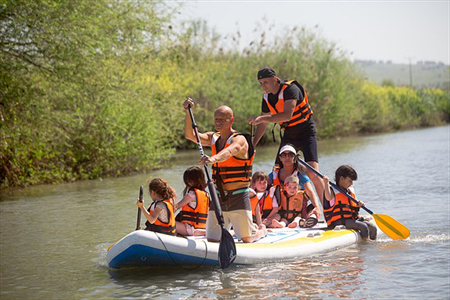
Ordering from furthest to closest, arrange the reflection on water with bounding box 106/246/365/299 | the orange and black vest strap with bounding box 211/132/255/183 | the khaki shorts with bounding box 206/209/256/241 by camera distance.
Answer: the khaki shorts with bounding box 206/209/256/241
the orange and black vest strap with bounding box 211/132/255/183
the reflection on water with bounding box 106/246/365/299

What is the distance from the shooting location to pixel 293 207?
24.5 feet

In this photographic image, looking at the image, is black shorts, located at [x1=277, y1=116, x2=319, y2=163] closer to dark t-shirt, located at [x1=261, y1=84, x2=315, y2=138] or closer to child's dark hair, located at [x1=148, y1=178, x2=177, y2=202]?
dark t-shirt, located at [x1=261, y1=84, x2=315, y2=138]

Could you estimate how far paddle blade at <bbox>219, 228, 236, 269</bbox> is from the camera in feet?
19.2

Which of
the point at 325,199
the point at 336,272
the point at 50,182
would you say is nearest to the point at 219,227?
the point at 336,272

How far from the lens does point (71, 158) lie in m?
14.8

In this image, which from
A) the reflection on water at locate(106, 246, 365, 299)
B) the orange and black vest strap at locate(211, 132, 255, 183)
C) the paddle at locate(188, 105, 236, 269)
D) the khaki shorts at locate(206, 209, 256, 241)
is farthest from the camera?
the khaki shorts at locate(206, 209, 256, 241)

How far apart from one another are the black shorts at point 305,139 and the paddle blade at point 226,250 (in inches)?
71.9

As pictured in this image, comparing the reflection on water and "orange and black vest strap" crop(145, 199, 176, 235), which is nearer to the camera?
the reflection on water

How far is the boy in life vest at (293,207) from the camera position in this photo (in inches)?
285

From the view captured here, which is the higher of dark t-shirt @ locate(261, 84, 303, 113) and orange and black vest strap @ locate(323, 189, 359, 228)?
dark t-shirt @ locate(261, 84, 303, 113)

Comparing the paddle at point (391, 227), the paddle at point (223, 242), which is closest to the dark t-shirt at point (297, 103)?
the paddle at point (391, 227)

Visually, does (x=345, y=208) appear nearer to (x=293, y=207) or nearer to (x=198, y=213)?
(x=293, y=207)

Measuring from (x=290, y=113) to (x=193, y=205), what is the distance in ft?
4.53

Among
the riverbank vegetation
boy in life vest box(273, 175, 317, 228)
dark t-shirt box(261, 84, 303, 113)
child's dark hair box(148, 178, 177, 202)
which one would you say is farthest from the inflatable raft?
the riverbank vegetation
